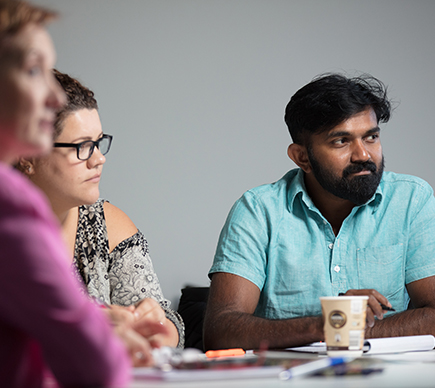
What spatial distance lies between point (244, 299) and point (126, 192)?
132cm

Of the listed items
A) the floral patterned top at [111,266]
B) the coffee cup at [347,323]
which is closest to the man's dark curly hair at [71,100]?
the floral patterned top at [111,266]

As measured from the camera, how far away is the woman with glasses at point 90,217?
57.2 inches

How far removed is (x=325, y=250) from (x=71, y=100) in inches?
36.4

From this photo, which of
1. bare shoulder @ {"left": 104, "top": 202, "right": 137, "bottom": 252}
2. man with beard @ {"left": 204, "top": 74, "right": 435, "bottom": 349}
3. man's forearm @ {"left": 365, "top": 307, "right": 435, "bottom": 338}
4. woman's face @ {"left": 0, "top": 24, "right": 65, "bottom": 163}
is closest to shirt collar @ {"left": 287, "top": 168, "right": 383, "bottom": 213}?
man with beard @ {"left": 204, "top": 74, "right": 435, "bottom": 349}

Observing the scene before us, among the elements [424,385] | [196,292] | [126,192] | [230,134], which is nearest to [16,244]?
[424,385]

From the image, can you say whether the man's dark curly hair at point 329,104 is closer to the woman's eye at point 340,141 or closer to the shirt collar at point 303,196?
the woman's eye at point 340,141

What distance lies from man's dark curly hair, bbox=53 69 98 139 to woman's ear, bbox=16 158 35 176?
4.6 inches

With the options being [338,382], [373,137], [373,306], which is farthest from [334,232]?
[338,382]

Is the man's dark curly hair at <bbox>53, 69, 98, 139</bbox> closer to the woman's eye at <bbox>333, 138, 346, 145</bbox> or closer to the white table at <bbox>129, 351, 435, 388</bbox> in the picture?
the woman's eye at <bbox>333, 138, 346, 145</bbox>

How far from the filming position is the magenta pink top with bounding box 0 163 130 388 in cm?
41

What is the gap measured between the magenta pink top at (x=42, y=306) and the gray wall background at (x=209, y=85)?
2.20 m

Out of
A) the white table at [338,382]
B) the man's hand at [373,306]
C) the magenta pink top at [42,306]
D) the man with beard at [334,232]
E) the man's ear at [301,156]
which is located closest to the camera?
the magenta pink top at [42,306]

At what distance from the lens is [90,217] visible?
66.1 inches

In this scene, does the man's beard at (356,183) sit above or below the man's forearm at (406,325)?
above
